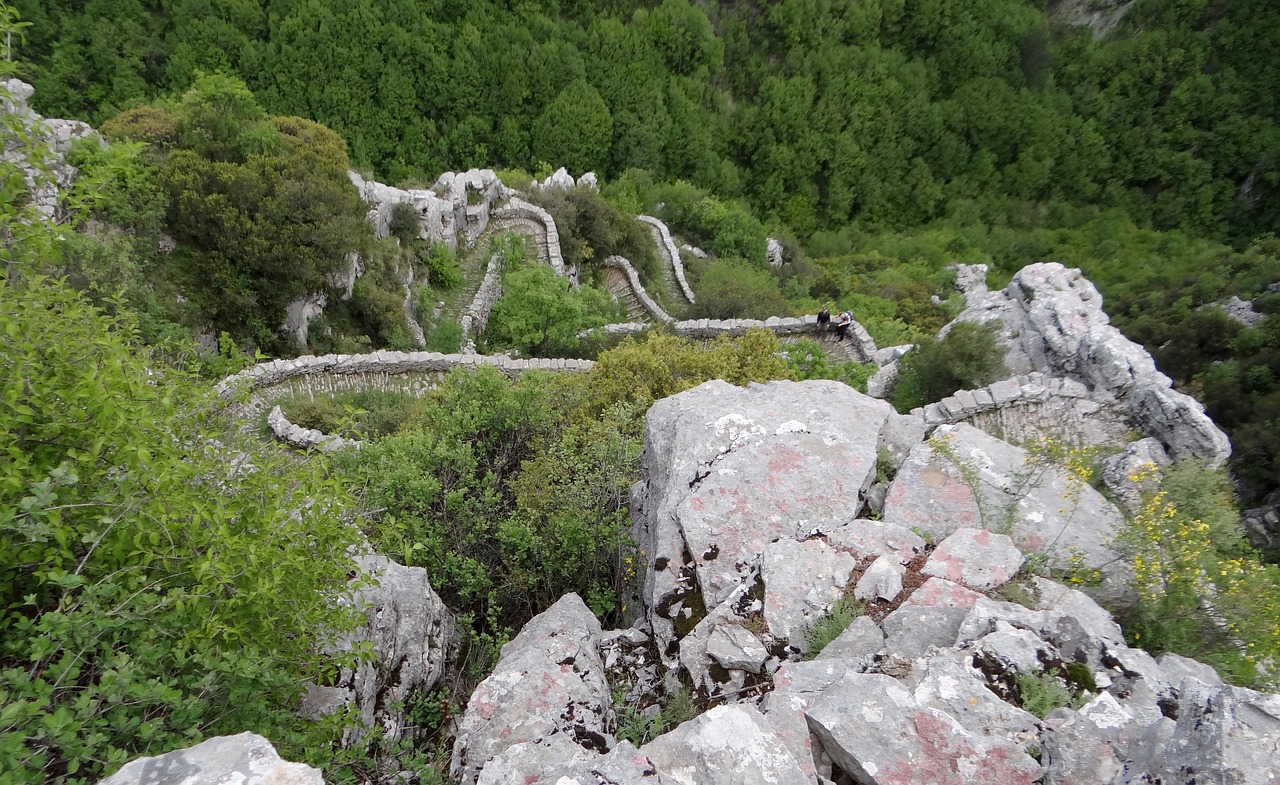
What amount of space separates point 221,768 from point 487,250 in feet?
81.3

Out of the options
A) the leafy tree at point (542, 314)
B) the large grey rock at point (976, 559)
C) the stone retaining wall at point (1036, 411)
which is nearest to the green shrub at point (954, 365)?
the stone retaining wall at point (1036, 411)

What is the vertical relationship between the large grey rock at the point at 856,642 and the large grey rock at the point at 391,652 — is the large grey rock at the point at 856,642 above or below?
above

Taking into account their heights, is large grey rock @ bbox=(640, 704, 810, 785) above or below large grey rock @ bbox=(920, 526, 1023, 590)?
above

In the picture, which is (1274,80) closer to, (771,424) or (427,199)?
(427,199)

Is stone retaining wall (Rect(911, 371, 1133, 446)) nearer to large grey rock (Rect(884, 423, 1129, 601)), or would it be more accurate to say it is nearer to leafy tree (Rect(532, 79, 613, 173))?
large grey rock (Rect(884, 423, 1129, 601))

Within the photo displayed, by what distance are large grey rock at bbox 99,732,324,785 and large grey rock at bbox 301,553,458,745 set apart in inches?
74.9

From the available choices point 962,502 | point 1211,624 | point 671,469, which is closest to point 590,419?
point 671,469

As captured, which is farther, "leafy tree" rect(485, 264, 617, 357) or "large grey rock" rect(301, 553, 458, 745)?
"leafy tree" rect(485, 264, 617, 357)

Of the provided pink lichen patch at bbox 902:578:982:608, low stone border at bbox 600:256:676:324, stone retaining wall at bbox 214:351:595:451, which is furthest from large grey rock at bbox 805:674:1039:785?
low stone border at bbox 600:256:676:324

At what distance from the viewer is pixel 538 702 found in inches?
214

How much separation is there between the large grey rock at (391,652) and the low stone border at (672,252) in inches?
931

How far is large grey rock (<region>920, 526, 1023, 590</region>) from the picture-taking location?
5.75 meters

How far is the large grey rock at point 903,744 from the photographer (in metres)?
4.02

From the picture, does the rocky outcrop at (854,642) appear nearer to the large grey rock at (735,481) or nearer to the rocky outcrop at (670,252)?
the large grey rock at (735,481)
